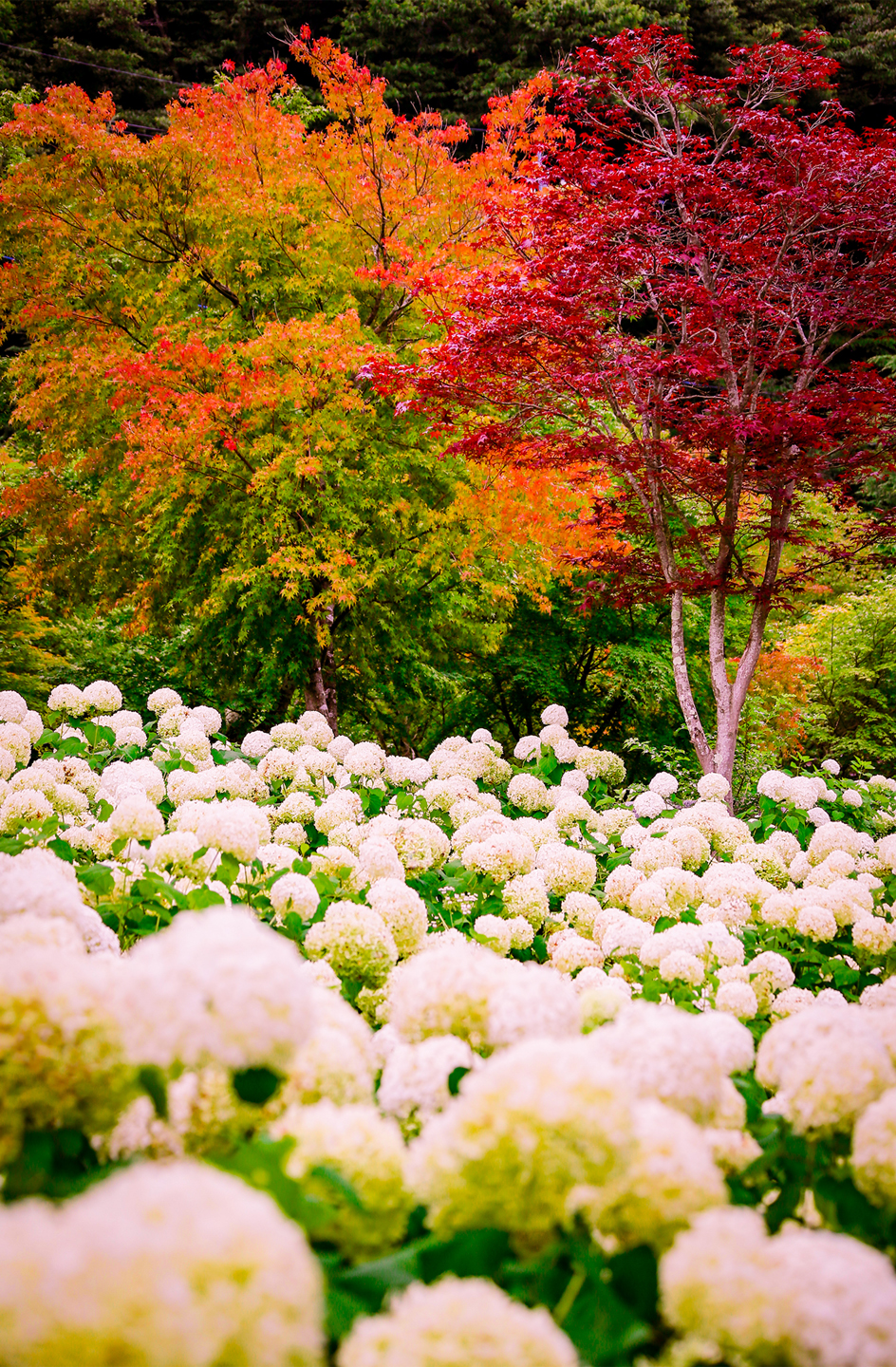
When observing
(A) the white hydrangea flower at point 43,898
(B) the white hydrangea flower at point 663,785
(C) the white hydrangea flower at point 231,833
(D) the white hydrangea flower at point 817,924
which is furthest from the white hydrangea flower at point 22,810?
(B) the white hydrangea flower at point 663,785

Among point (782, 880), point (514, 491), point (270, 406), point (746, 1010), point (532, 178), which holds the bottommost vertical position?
point (782, 880)

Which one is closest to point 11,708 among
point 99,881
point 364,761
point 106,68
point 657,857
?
point 364,761

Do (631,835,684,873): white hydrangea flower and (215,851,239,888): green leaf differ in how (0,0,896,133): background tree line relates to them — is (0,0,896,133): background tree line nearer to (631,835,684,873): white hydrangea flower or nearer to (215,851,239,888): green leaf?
(631,835,684,873): white hydrangea flower

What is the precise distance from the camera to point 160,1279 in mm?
626

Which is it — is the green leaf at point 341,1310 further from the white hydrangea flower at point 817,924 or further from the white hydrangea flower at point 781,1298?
the white hydrangea flower at point 817,924

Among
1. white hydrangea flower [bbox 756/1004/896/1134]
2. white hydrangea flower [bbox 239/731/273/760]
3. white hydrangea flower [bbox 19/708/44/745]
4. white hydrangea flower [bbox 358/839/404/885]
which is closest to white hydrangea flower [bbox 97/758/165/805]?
white hydrangea flower [bbox 19/708/44/745]

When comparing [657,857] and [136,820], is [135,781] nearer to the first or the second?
[136,820]

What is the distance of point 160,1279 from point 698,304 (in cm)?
581

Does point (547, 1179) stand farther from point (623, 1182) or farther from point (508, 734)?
point (508, 734)

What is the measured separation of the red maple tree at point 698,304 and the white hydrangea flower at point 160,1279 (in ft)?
15.8

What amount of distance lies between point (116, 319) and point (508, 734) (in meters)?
5.51

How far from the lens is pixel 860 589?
42.7 feet

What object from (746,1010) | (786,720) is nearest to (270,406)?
(746,1010)

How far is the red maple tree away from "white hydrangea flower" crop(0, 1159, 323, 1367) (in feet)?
15.8
